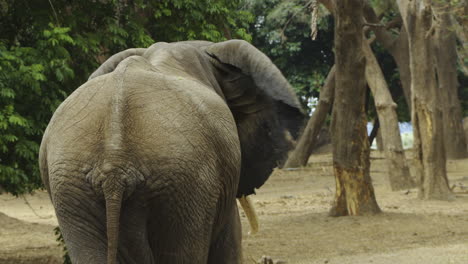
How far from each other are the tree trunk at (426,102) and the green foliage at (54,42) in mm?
5205

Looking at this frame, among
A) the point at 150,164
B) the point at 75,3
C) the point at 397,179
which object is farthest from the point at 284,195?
the point at 150,164

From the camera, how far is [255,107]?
4.57 meters

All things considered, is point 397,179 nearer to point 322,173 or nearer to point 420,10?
point 420,10

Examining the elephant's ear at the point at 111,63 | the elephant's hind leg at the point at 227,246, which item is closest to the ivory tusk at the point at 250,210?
the elephant's hind leg at the point at 227,246

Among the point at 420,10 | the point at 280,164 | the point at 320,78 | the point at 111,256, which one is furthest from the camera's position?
the point at 320,78

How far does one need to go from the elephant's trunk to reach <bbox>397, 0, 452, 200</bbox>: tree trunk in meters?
11.0

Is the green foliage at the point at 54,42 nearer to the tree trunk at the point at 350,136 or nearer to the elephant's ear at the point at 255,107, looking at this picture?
the tree trunk at the point at 350,136

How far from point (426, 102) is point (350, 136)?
240 cm

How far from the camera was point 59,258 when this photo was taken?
991cm

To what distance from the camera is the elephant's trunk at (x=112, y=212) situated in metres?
2.98

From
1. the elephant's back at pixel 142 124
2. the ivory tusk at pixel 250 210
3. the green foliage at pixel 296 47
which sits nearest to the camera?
the elephant's back at pixel 142 124

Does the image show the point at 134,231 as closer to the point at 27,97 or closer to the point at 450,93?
the point at 27,97

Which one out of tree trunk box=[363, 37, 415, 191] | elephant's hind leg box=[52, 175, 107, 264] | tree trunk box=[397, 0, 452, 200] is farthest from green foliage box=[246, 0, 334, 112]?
elephant's hind leg box=[52, 175, 107, 264]

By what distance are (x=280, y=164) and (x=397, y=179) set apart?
11.7m
